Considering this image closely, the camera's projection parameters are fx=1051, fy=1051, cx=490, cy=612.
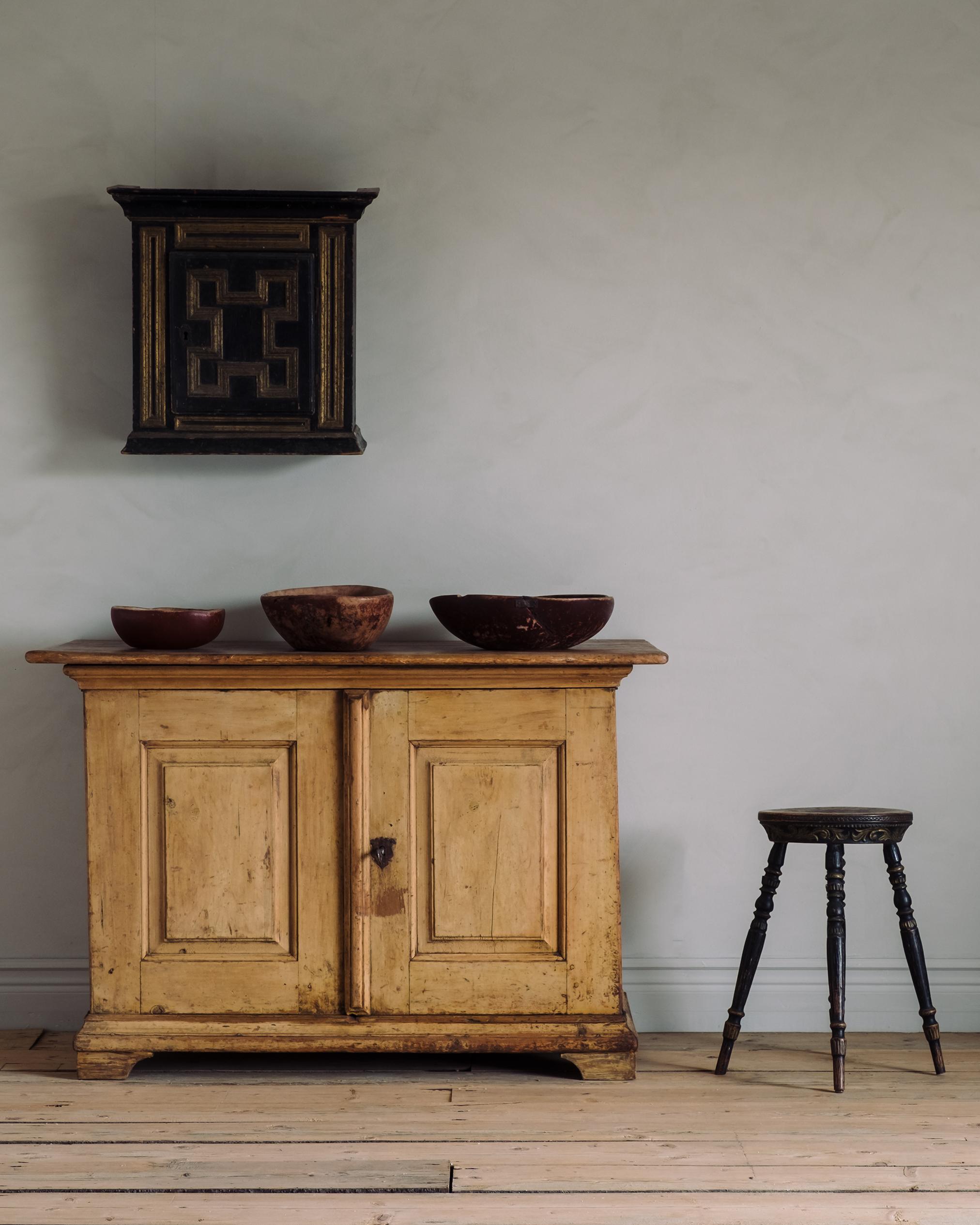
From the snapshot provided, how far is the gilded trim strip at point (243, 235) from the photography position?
8.46ft

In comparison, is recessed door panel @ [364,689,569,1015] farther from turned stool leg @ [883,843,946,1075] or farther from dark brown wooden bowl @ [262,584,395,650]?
turned stool leg @ [883,843,946,1075]

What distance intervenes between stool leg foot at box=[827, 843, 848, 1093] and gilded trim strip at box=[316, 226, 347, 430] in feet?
5.09

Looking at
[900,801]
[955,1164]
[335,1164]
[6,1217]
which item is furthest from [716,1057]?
[6,1217]

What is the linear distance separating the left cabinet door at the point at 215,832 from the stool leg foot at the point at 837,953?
42.5 inches

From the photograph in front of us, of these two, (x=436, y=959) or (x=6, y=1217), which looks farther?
(x=436, y=959)

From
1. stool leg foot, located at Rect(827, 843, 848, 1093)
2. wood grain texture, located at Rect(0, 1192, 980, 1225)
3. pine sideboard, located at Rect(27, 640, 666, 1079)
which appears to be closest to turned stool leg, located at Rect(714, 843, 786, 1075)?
stool leg foot, located at Rect(827, 843, 848, 1093)

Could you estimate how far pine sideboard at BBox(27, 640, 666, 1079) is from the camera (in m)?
2.35

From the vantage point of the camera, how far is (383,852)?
235cm

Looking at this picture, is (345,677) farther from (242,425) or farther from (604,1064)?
(604,1064)

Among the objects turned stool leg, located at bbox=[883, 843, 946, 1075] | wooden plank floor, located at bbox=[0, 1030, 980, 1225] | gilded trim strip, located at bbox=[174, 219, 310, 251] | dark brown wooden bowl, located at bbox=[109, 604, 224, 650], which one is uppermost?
gilded trim strip, located at bbox=[174, 219, 310, 251]

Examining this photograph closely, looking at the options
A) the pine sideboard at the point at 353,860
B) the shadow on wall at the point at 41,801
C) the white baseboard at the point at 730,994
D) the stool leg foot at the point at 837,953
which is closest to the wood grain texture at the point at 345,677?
the pine sideboard at the point at 353,860

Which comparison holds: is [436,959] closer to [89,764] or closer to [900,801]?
[89,764]

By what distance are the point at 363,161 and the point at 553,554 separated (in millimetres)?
1133

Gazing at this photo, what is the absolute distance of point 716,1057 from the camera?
2516mm
